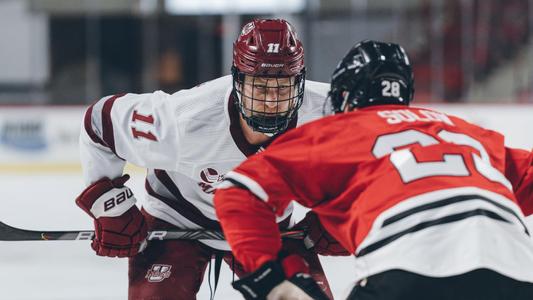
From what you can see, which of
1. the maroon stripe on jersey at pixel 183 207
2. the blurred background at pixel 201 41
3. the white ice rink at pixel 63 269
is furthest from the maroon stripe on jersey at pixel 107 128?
the blurred background at pixel 201 41

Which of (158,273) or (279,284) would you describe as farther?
(158,273)

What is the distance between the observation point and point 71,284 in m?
3.05

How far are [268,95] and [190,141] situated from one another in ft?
0.76

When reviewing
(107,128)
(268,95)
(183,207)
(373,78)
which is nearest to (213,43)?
(183,207)

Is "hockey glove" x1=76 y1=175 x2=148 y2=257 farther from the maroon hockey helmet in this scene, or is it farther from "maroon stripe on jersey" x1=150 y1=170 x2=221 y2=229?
the maroon hockey helmet

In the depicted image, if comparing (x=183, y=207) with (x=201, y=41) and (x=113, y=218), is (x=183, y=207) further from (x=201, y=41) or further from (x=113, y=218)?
(x=201, y=41)

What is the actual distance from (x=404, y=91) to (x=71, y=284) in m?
1.83

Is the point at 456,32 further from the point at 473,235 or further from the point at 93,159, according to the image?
the point at 473,235

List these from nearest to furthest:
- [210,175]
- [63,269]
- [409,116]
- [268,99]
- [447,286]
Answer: [447,286]
[409,116]
[268,99]
[210,175]
[63,269]

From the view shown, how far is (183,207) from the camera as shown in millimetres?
2459

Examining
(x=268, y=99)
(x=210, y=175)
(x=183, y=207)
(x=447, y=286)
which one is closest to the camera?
(x=447, y=286)

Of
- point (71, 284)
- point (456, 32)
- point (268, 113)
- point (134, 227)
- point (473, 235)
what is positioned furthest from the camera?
point (456, 32)

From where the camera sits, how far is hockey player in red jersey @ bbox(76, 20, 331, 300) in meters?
2.21

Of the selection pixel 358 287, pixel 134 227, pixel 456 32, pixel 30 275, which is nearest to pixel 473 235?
pixel 358 287
